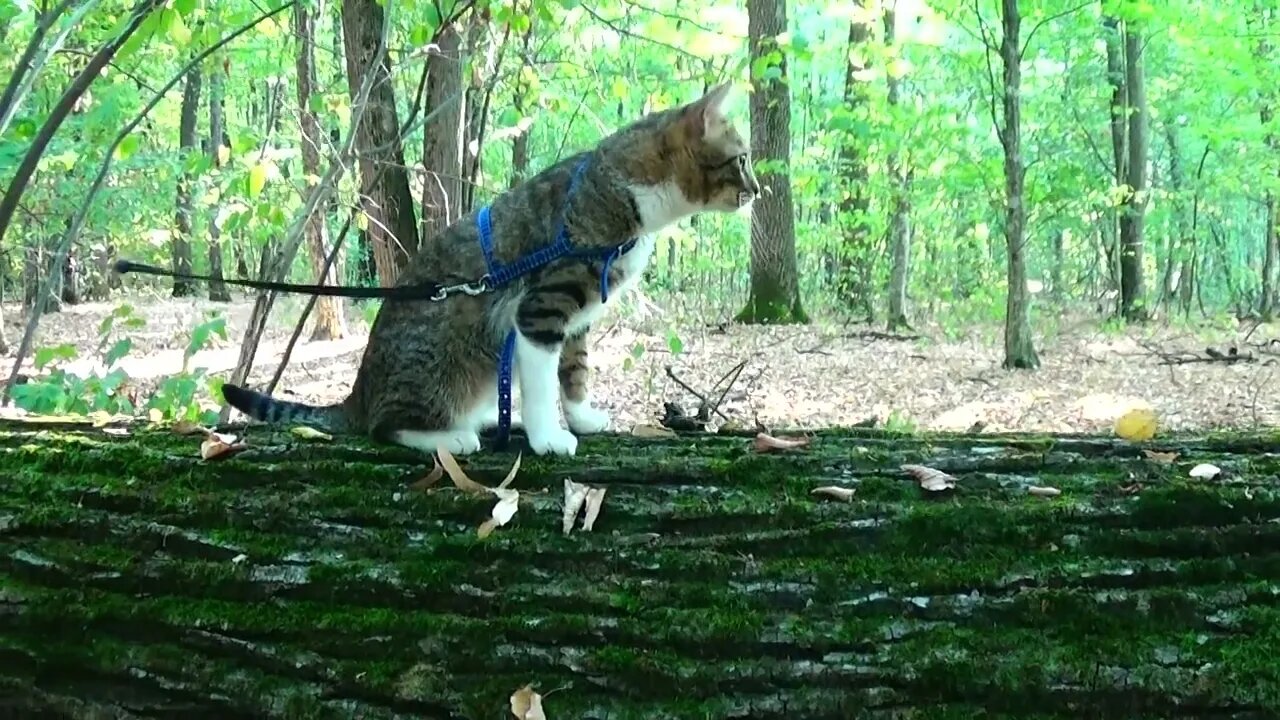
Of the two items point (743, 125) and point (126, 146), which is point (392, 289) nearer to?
point (126, 146)

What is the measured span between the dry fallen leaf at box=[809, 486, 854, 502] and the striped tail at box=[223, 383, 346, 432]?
1849 millimetres

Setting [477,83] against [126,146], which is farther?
[477,83]

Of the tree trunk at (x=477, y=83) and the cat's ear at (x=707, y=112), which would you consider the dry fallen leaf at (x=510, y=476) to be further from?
the tree trunk at (x=477, y=83)

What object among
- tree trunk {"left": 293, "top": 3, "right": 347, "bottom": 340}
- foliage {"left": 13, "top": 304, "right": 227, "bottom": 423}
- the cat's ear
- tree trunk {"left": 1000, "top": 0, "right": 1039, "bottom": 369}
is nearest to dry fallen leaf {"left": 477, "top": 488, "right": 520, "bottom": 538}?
the cat's ear

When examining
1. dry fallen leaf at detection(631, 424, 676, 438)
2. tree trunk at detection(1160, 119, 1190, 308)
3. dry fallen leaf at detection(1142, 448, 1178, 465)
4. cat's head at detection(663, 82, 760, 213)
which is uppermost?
tree trunk at detection(1160, 119, 1190, 308)

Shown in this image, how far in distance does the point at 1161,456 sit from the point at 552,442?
5.83ft

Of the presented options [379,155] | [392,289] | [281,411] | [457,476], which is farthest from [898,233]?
[457,476]

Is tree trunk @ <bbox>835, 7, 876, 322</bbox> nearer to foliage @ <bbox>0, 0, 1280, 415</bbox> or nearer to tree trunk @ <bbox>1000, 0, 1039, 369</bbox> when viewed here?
foliage @ <bbox>0, 0, 1280, 415</bbox>

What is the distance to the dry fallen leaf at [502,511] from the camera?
233 centimetres

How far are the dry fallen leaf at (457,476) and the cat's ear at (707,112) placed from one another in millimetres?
1572

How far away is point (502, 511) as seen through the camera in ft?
7.81

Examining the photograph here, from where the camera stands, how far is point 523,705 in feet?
5.96

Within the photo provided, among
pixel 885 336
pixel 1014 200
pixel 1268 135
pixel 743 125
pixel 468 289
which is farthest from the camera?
pixel 1268 135

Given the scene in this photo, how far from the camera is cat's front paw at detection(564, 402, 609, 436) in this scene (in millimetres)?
3629
